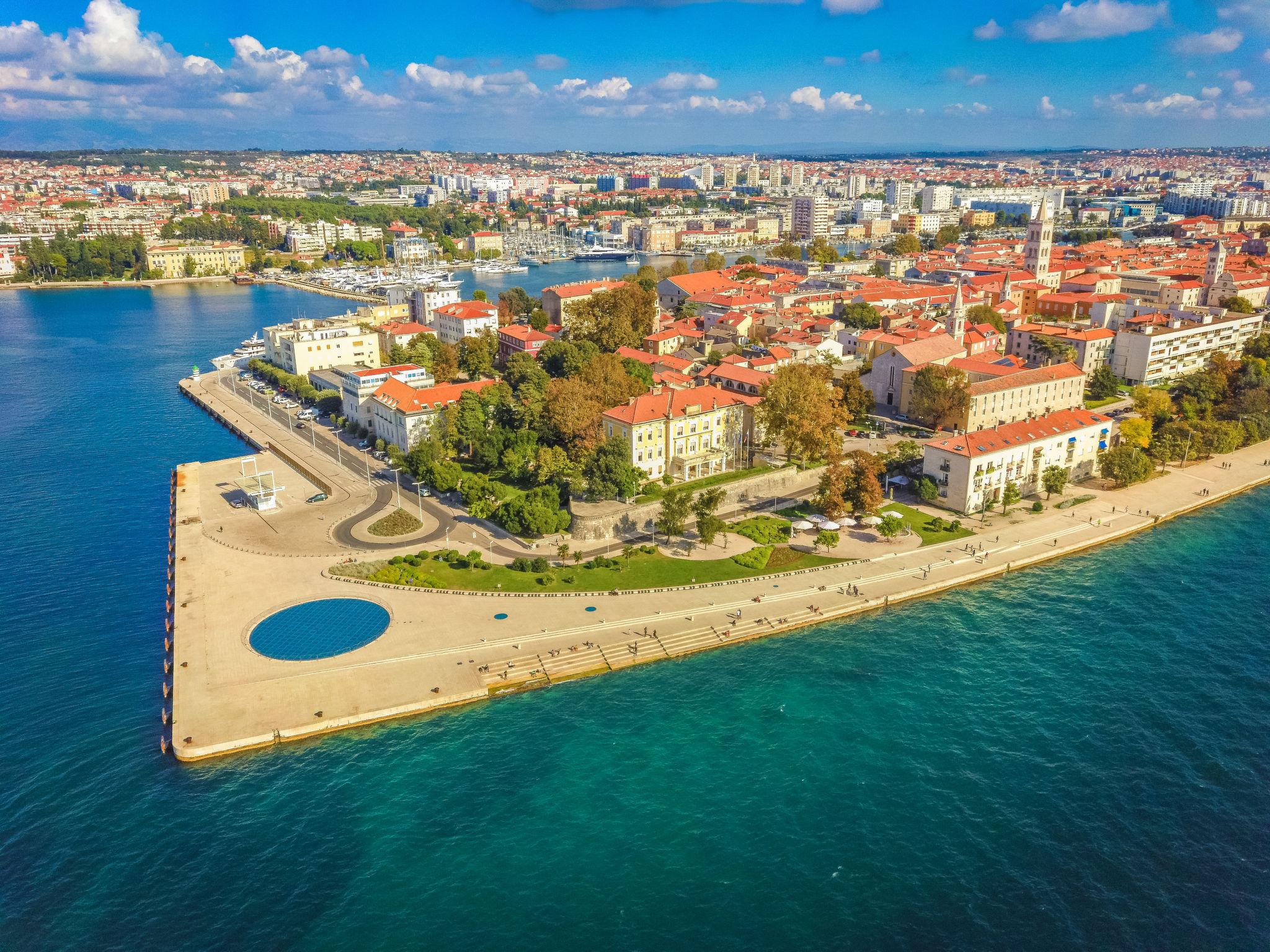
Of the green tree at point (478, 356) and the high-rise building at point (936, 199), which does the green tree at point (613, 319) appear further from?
the high-rise building at point (936, 199)

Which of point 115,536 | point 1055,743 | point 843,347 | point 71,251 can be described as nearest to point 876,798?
point 1055,743

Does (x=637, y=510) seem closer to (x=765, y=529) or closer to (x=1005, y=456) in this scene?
(x=765, y=529)

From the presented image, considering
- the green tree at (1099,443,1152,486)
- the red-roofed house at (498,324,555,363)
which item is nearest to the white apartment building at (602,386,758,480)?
the green tree at (1099,443,1152,486)

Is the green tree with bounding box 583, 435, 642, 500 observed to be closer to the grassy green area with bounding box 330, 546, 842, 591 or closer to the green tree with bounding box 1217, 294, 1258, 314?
the grassy green area with bounding box 330, 546, 842, 591

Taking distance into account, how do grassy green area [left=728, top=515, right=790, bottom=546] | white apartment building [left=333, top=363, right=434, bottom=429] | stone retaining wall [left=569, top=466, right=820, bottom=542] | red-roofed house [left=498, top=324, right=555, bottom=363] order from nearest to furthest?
stone retaining wall [left=569, top=466, right=820, bottom=542] < grassy green area [left=728, top=515, right=790, bottom=546] < white apartment building [left=333, top=363, right=434, bottom=429] < red-roofed house [left=498, top=324, right=555, bottom=363]

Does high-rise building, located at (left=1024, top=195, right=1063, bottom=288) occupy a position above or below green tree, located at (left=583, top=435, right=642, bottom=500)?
above

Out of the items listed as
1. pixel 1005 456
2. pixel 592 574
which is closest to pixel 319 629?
pixel 592 574
